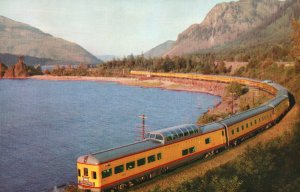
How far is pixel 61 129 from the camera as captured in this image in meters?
68.9

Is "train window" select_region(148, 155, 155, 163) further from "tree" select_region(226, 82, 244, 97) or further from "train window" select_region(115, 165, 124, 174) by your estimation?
"tree" select_region(226, 82, 244, 97)

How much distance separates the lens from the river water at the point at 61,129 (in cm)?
4288

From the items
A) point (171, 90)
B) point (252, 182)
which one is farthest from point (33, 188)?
point (171, 90)

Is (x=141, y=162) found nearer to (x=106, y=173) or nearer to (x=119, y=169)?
(x=119, y=169)

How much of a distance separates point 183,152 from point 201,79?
12389 centimetres

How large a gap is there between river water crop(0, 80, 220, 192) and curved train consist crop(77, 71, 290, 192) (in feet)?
44.0

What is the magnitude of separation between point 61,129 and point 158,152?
42955 mm

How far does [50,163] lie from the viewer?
46438 mm

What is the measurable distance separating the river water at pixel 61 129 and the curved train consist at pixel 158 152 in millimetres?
13400

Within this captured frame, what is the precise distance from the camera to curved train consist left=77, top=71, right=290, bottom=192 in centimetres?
2541

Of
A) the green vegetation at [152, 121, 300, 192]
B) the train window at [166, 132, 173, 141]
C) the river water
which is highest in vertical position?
the train window at [166, 132, 173, 141]

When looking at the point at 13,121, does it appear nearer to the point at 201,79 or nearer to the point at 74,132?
the point at 74,132

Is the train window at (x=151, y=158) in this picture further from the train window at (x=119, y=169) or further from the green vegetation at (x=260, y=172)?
the green vegetation at (x=260, y=172)

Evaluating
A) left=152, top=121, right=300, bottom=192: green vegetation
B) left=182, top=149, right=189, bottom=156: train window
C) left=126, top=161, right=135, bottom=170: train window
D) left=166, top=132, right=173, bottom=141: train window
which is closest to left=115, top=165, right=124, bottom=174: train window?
left=126, top=161, right=135, bottom=170: train window
